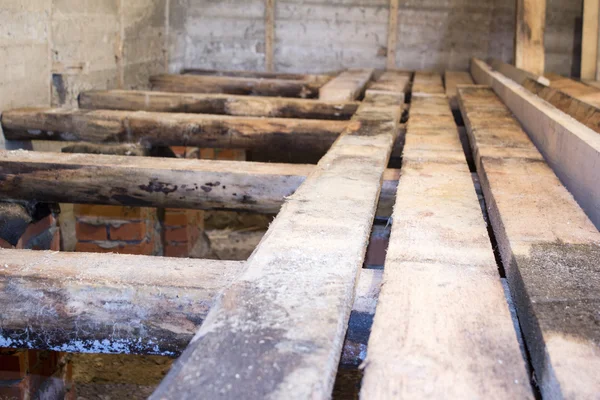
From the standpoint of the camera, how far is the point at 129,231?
3838 millimetres

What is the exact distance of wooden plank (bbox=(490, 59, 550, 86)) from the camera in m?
3.99

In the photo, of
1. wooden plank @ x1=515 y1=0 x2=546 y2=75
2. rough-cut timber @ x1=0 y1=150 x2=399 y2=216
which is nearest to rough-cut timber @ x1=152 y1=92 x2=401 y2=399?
rough-cut timber @ x1=0 y1=150 x2=399 y2=216

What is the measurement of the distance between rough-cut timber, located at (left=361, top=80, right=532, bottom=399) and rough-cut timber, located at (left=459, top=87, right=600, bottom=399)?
4 cm

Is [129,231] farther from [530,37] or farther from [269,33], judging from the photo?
[530,37]

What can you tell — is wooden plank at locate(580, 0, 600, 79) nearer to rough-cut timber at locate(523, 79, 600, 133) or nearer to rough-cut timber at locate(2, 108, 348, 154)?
rough-cut timber at locate(523, 79, 600, 133)

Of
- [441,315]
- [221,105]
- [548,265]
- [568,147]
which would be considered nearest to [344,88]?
[221,105]

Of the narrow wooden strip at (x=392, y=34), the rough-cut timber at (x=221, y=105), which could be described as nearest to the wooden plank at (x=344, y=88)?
the rough-cut timber at (x=221, y=105)

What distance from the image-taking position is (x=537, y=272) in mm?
1146

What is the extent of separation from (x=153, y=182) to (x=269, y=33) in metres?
4.08

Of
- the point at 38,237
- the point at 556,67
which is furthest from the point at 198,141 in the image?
the point at 556,67

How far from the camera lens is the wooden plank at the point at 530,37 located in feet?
15.3

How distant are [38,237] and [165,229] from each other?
1632mm

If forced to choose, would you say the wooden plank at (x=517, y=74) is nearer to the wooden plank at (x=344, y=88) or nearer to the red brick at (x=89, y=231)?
the wooden plank at (x=344, y=88)

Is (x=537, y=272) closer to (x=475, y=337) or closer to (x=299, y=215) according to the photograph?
(x=475, y=337)
